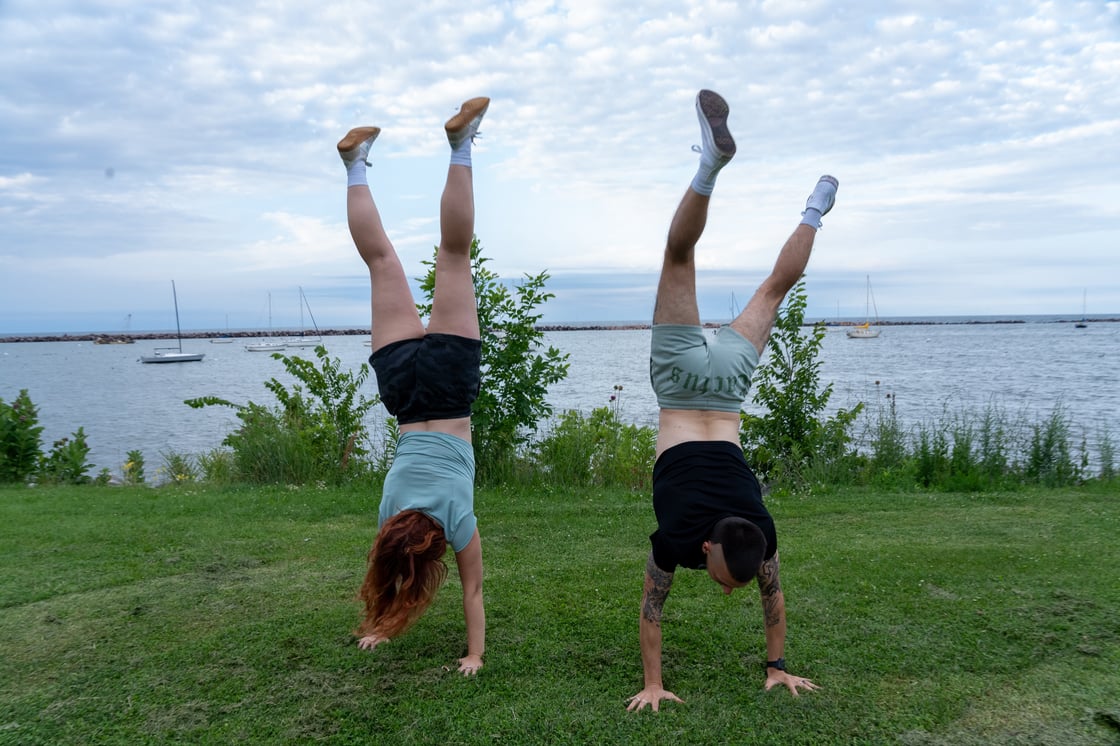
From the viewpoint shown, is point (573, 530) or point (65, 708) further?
point (573, 530)

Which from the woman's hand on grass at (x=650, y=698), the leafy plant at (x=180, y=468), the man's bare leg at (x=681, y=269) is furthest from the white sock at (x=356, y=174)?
the leafy plant at (x=180, y=468)

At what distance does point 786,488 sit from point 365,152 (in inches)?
266

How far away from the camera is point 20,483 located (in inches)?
395

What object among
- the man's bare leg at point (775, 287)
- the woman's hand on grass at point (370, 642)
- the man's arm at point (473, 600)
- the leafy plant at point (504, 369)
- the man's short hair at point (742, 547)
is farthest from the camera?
the leafy plant at point (504, 369)

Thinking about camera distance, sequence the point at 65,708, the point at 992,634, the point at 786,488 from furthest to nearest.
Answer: the point at 786,488 < the point at 992,634 < the point at 65,708

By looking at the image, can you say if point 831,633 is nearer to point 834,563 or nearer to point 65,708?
point 834,563

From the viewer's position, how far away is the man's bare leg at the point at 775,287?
4.04 metres

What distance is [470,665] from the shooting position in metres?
4.18

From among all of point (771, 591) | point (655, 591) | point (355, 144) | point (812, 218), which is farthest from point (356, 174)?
point (771, 591)

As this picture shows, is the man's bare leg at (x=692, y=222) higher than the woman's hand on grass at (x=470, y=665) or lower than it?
higher

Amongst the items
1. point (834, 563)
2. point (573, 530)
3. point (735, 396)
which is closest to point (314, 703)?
point (735, 396)

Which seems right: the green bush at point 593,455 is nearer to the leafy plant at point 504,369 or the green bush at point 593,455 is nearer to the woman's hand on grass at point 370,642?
the leafy plant at point 504,369

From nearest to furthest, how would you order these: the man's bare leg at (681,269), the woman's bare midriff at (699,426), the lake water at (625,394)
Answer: the man's bare leg at (681,269) < the woman's bare midriff at (699,426) < the lake water at (625,394)

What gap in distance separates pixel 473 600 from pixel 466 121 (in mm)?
2765
